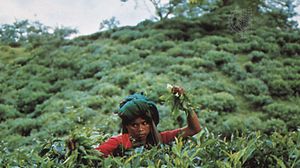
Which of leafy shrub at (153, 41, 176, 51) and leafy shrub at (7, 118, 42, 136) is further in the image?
leafy shrub at (153, 41, 176, 51)

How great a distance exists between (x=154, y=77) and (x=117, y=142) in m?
6.64

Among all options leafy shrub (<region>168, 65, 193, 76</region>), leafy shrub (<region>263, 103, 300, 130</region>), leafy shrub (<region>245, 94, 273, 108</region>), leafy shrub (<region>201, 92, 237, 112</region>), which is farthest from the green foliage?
leafy shrub (<region>263, 103, 300, 130</region>)

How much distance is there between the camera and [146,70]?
9.58 metres

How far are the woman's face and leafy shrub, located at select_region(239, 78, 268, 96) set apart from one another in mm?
6269

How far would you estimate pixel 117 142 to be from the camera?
2.35 metres

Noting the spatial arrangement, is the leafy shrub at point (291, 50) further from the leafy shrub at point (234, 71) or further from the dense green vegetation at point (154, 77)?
the leafy shrub at point (234, 71)

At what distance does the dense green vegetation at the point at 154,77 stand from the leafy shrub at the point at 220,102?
0.7 inches

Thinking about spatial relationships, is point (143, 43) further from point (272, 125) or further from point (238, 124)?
point (272, 125)

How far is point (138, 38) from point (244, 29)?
3.01 metres

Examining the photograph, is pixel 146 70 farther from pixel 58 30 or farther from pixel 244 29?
pixel 58 30

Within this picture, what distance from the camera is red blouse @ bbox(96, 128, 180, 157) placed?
227 cm

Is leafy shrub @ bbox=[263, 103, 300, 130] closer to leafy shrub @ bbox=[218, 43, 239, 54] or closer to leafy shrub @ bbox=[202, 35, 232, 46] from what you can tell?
leafy shrub @ bbox=[218, 43, 239, 54]

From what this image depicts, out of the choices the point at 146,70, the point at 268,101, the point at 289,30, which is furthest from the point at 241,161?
the point at 289,30

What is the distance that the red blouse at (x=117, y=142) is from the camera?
7.45 ft
